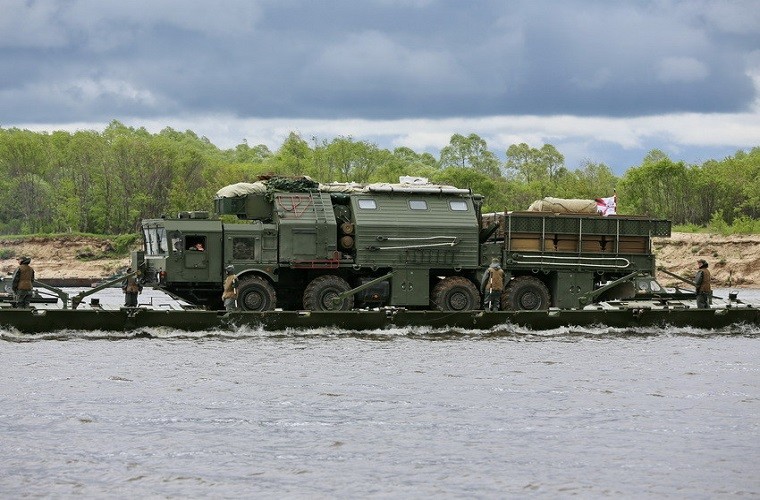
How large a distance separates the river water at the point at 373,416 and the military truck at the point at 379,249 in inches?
112

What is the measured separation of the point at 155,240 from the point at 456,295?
8.18m

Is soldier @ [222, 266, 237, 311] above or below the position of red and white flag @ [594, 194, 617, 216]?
below

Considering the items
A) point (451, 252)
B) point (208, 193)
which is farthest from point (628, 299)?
point (208, 193)

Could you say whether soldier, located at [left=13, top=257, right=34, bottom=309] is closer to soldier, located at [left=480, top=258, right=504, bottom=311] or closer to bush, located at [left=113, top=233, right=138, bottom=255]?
soldier, located at [left=480, top=258, right=504, bottom=311]

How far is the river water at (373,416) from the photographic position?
16438 millimetres

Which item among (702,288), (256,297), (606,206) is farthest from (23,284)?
(702,288)

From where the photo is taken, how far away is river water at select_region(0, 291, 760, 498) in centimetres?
1644

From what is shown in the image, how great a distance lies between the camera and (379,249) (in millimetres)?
34562

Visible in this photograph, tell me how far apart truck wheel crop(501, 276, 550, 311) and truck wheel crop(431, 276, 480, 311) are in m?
0.90

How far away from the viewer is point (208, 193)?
342 ft

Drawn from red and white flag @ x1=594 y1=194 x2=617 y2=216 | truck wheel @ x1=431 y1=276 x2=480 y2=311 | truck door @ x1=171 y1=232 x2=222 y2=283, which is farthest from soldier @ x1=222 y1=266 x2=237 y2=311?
red and white flag @ x1=594 y1=194 x2=617 y2=216

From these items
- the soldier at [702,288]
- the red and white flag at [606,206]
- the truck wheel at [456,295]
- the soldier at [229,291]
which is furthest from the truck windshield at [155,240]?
the soldier at [702,288]

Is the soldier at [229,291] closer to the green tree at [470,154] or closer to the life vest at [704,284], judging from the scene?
the life vest at [704,284]

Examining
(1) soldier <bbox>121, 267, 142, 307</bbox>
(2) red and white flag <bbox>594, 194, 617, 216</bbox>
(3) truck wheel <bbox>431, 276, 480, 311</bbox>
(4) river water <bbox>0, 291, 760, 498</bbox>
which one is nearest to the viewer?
(4) river water <bbox>0, 291, 760, 498</bbox>
